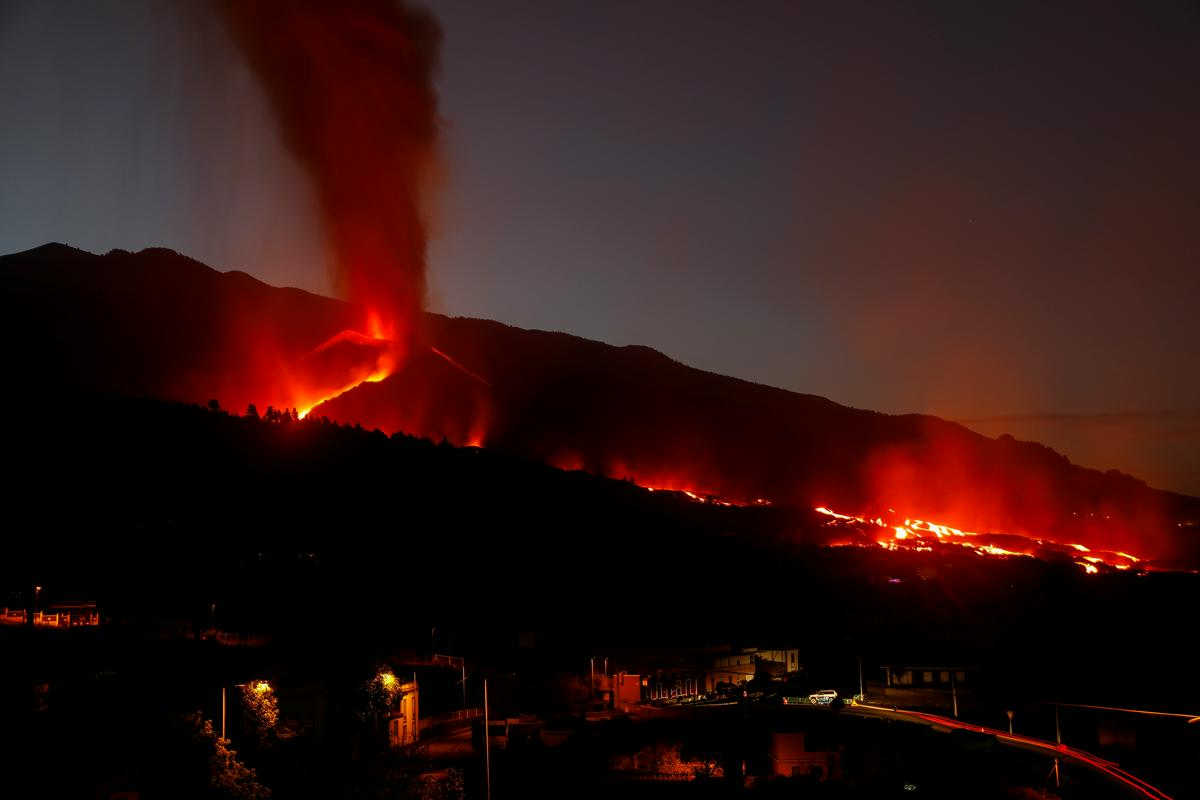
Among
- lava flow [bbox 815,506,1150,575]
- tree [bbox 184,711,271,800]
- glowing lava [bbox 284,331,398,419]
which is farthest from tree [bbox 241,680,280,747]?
glowing lava [bbox 284,331,398,419]

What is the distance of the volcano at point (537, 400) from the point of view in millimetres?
129500

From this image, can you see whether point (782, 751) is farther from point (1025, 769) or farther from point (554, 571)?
point (554, 571)

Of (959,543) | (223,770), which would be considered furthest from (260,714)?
(959,543)

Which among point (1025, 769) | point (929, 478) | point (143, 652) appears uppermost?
point (929, 478)

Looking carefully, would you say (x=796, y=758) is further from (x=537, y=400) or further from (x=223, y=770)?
(x=537, y=400)

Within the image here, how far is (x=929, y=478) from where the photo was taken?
158125mm

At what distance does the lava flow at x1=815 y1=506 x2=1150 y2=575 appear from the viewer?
94812 millimetres

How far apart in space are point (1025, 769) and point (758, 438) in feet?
471

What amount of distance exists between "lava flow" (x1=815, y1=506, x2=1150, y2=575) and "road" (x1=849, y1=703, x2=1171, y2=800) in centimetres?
5855

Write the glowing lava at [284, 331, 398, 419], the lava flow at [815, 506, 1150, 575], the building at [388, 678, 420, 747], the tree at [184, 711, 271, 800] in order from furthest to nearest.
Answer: the glowing lava at [284, 331, 398, 419] → the lava flow at [815, 506, 1150, 575] → the building at [388, 678, 420, 747] → the tree at [184, 711, 271, 800]

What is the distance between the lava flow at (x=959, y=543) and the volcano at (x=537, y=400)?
12561mm

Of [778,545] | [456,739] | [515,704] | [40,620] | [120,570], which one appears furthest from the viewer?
[778,545]

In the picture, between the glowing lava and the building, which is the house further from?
the glowing lava

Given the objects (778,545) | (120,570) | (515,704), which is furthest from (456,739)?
(778,545)
